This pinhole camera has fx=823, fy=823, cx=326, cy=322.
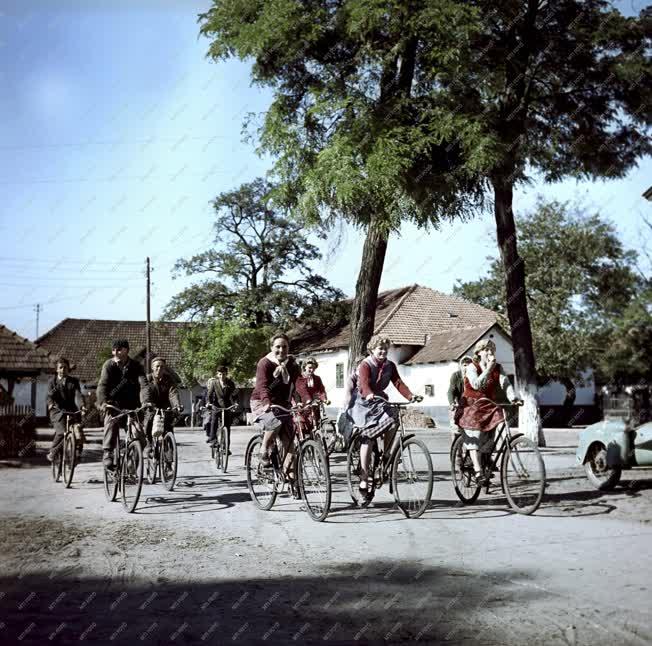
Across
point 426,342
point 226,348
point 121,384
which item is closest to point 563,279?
point 426,342

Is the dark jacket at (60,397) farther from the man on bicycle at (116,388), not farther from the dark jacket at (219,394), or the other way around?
the dark jacket at (219,394)

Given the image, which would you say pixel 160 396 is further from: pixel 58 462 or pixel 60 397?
pixel 58 462

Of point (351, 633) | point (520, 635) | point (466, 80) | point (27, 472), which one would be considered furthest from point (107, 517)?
point (466, 80)

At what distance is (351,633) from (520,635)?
94cm

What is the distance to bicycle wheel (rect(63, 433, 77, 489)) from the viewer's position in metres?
12.5

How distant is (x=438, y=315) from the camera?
163 feet

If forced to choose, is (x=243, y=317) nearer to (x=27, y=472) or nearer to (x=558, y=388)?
(x=558, y=388)

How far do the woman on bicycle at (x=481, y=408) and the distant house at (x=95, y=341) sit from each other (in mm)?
55566

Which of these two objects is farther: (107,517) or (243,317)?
(243,317)

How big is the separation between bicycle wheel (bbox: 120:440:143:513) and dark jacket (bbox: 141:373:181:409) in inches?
67.6

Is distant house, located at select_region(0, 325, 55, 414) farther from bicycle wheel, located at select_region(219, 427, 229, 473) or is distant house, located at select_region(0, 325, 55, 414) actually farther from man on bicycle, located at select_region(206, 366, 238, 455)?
bicycle wheel, located at select_region(219, 427, 229, 473)

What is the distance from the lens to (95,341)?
7100cm

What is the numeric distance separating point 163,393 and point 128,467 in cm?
249

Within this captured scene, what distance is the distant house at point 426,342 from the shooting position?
4266cm
